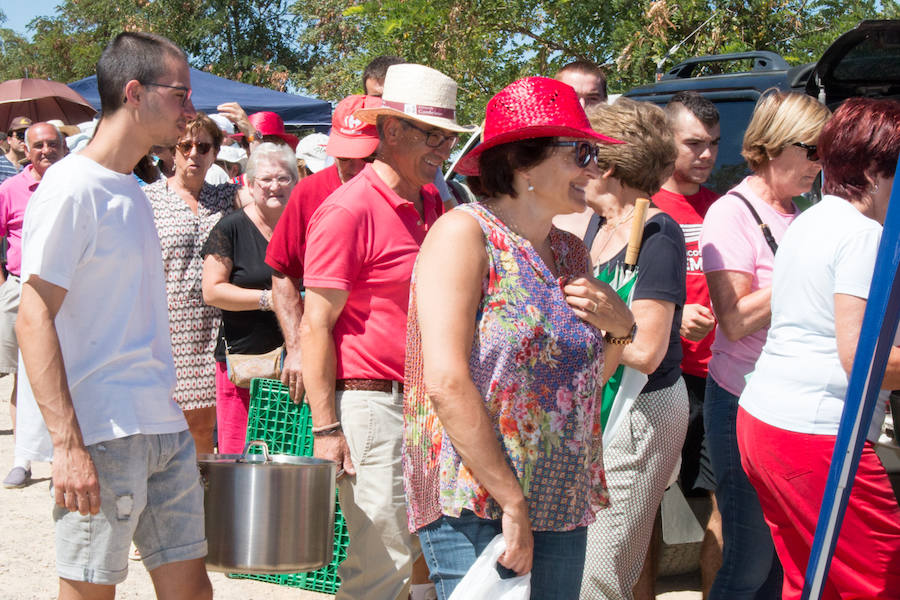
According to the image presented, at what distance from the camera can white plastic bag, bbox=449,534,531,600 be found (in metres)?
2.16

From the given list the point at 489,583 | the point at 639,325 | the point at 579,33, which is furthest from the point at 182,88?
the point at 579,33

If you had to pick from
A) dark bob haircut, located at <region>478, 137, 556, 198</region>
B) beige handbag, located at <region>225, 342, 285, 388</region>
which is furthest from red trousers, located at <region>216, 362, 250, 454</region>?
dark bob haircut, located at <region>478, 137, 556, 198</region>

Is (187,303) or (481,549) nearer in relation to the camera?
(481,549)

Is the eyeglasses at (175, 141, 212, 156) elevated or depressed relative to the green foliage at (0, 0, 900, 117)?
depressed

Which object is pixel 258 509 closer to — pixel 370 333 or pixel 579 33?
A: pixel 370 333

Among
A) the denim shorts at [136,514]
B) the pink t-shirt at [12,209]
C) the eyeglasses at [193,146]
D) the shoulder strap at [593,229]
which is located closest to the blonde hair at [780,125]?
the shoulder strap at [593,229]

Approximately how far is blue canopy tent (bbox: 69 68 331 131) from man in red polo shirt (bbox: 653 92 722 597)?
33.3ft

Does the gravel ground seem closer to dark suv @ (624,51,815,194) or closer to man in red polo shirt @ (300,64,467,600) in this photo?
man in red polo shirt @ (300,64,467,600)

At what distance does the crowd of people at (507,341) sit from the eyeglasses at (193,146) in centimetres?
98

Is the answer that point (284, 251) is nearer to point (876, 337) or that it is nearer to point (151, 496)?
point (151, 496)

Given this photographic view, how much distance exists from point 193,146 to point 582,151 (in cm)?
302

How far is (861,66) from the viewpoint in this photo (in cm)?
408

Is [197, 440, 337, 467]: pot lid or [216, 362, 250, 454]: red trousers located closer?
[197, 440, 337, 467]: pot lid

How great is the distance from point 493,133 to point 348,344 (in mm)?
1192
